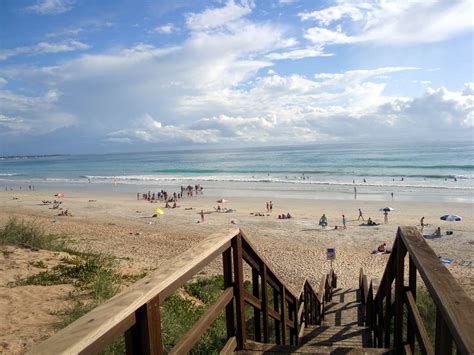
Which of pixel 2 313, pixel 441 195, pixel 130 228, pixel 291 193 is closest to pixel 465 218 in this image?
pixel 441 195

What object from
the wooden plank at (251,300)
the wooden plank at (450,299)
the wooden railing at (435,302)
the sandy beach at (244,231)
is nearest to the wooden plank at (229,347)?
the wooden plank at (251,300)

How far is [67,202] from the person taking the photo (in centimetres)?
3512

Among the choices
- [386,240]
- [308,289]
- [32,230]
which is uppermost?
[32,230]

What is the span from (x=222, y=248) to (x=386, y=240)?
1932cm

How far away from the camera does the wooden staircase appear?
9.48 ft

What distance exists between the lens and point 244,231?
76.9 feet

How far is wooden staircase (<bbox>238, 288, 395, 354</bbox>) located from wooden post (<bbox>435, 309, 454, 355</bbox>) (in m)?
1.35

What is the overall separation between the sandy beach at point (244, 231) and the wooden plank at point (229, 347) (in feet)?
10.7

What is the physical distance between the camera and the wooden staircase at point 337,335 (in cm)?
289

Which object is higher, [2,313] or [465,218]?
[2,313]

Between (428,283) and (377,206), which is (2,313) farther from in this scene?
(377,206)

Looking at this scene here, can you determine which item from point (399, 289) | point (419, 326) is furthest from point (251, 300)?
point (419, 326)

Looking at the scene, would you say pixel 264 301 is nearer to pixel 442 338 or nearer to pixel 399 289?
pixel 399 289

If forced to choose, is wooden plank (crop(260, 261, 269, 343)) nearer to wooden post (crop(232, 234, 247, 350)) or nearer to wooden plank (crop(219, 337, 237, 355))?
wooden post (crop(232, 234, 247, 350))
